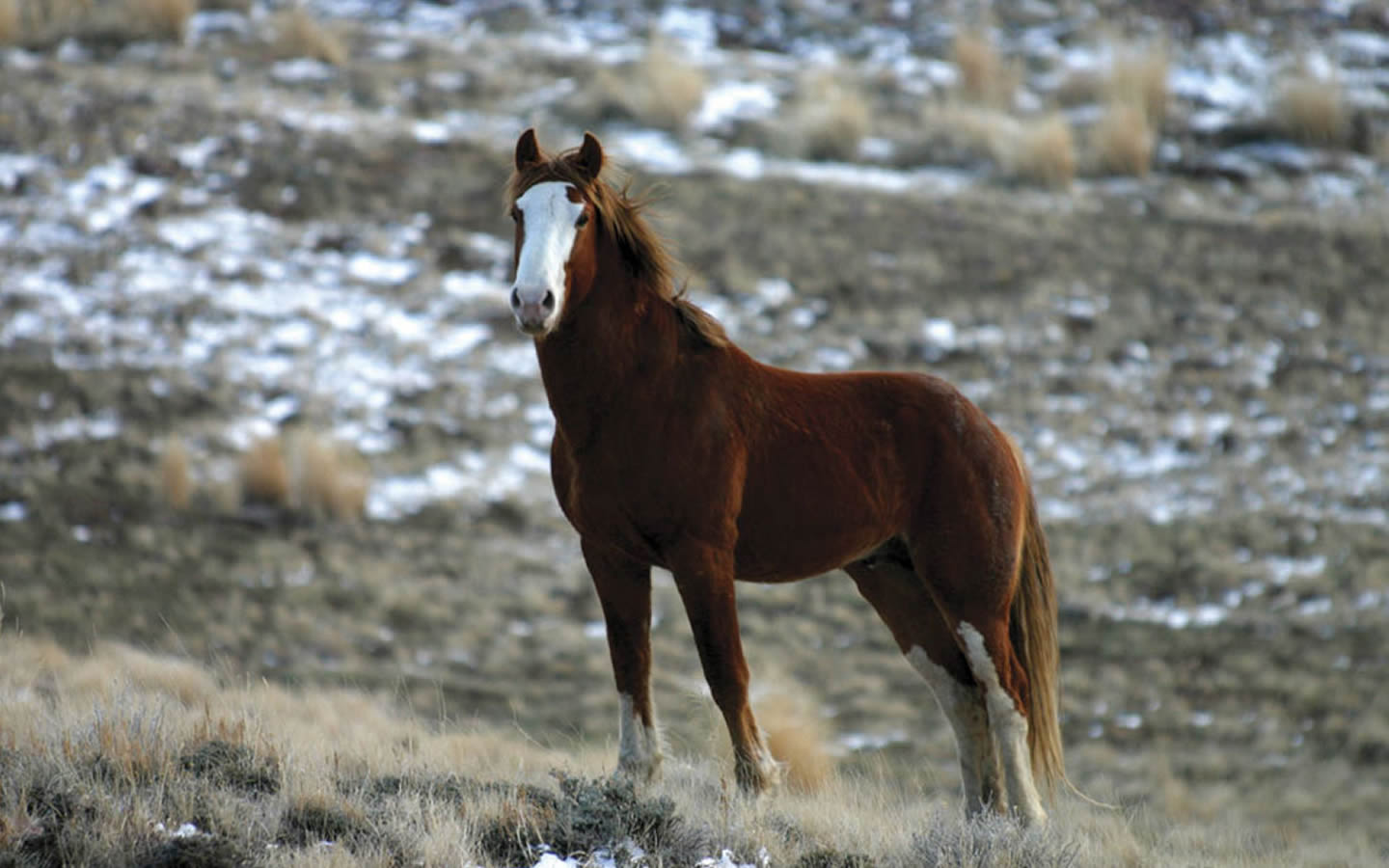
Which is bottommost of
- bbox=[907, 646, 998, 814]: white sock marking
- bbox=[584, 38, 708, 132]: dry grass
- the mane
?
bbox=[584, 38, 708, 132]: dry grass

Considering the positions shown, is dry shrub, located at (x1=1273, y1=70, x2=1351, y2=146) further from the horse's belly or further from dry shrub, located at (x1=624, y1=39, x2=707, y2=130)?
the horse's belly

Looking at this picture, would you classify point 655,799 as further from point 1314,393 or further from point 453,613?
point 1314,393

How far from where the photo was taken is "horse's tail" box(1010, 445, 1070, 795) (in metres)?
5.76

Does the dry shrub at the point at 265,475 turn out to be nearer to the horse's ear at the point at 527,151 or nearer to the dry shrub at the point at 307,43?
the dry shrub at the point at 307,43

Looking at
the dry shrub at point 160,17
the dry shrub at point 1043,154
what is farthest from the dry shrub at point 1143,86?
the dry shrub at point 160,17

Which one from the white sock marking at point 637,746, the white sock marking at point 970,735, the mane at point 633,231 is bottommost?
the white sock marking at point 970,735

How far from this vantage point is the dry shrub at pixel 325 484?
1229 cm

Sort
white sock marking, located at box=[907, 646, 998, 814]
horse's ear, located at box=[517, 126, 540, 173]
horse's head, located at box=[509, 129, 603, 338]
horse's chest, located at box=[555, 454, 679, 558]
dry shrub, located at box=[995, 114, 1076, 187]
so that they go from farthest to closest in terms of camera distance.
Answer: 1. dry shrub, located at box=[995, 114, 1076, 187]
2. white sock marking, located at box=[907, 646, 998, 814]
3. horse's ear, located at box=[517, 126, 540, 173]
4. horse's chest, located at box=[555, 454, 679, 558]
5. horse's head, located at box=[509, 129, 603, 338]

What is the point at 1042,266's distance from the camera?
15305mm

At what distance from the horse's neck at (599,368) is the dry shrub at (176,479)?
26.1 ft

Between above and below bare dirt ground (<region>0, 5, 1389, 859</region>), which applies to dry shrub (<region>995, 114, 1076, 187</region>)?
above

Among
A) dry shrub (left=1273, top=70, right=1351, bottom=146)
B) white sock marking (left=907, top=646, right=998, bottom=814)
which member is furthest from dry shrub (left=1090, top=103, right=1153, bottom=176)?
white sock marking (left=907, top=646, right=998, bottom=814)

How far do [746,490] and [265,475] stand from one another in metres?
8.13

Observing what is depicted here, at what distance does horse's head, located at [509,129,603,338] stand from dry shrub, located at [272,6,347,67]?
14263mm
